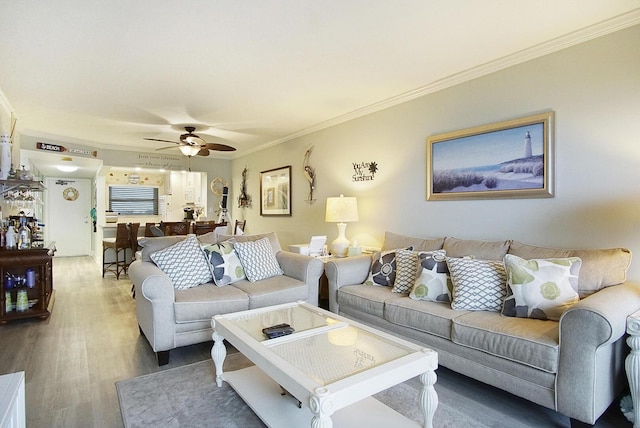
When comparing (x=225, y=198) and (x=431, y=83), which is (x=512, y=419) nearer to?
(x=431, y=83)

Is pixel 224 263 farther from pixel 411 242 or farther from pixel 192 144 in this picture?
pixel 192 144

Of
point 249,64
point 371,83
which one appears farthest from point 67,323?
point 371,83

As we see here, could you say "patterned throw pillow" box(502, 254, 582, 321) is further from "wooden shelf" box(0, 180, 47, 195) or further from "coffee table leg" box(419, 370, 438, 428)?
"wooden shelf" box(0, 180, 47, 195)

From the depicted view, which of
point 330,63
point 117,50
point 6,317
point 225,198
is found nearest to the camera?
point 117,50

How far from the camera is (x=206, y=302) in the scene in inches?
107

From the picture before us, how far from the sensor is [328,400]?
131cm

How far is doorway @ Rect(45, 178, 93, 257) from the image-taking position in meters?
9.23

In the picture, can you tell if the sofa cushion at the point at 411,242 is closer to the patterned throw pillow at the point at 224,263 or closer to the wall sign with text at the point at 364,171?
the wall sign with text at the point at 364,171

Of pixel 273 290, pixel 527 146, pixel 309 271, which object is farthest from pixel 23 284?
pixel 527 146

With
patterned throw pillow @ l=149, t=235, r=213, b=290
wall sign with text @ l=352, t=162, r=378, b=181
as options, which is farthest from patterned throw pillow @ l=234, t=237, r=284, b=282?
wall sign with text @ l=352, t=162, r=378, b=181

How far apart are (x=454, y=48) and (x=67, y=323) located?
446 centimetres

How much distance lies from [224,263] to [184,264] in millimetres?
355

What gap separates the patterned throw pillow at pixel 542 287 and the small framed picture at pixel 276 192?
12.7ft

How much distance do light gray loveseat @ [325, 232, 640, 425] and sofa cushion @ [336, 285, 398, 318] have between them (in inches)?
0.4
